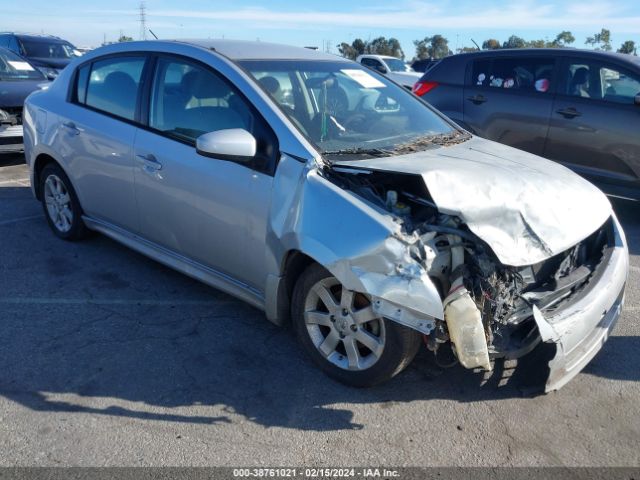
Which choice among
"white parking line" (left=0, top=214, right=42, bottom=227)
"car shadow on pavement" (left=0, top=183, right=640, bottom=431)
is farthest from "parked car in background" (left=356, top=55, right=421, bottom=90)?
"car shadow on pavement" (left=0, top=183, right=640, bottom=431)

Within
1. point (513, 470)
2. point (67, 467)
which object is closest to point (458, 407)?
point (513, 470)

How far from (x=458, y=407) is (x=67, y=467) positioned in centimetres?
191

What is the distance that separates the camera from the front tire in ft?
9.88

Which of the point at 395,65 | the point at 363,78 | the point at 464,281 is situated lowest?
the point at 464,281

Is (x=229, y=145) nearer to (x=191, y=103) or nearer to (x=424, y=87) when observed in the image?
(x=191, y=103)

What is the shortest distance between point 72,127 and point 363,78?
92.8 inches

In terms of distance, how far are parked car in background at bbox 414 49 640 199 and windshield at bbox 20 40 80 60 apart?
1161 centimetres

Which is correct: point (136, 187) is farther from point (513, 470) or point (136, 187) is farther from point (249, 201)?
point (513, 470)

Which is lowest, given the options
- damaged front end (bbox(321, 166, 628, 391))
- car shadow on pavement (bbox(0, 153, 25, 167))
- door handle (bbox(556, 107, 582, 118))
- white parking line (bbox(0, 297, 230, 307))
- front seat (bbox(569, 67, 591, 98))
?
car shadow on pavement (bbox(0, 153, 25, 167))

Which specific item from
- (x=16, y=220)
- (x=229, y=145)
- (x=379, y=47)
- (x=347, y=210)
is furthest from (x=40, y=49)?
(x=379, y=47)

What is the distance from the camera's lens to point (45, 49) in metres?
15.1

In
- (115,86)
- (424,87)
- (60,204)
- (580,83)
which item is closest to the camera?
(115,86)

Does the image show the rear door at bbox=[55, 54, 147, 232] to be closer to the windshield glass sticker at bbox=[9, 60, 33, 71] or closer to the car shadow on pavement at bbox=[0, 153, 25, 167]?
the car shadow on pavement at bbox=[0, 153, 25, 167]

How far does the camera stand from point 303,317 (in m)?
3.31
